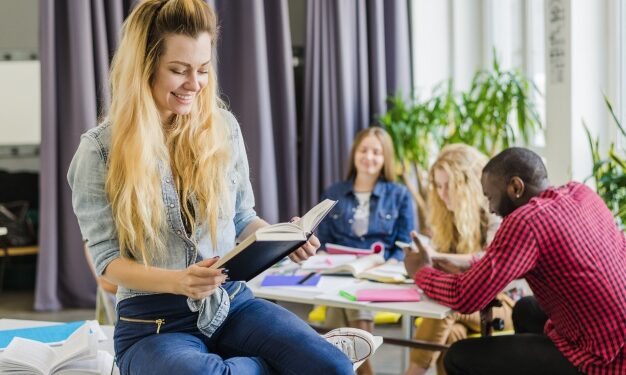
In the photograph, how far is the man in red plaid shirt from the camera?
7.60ft

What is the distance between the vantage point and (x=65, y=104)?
5.58m

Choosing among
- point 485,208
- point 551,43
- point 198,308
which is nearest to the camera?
point 198,308

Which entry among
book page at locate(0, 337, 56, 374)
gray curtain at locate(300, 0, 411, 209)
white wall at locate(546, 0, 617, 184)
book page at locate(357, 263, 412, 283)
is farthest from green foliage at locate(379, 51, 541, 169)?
book page at locate(0, 337, 56, 374)

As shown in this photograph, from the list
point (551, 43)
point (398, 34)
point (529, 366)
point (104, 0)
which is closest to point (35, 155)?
point (104, 0)

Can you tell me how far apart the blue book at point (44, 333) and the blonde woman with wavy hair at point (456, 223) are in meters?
1.47

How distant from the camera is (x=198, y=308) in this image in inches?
85.7

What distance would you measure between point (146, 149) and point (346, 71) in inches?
136

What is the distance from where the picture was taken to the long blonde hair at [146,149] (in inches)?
84.8

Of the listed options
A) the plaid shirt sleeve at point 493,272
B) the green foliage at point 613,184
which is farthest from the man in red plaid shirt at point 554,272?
the green foliage at point 613,184

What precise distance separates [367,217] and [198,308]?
212cm

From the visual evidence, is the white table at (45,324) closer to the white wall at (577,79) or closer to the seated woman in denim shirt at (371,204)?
the seated woman in denim shirt at (371,204)

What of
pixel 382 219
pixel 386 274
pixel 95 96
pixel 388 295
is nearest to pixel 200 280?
pixel 388 295

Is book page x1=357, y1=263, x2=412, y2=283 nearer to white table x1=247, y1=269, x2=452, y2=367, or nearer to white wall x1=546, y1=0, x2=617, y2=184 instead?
white table x1=247, y1=269, x2=452, y2=367

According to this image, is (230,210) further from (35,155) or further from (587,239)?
(35,155)
